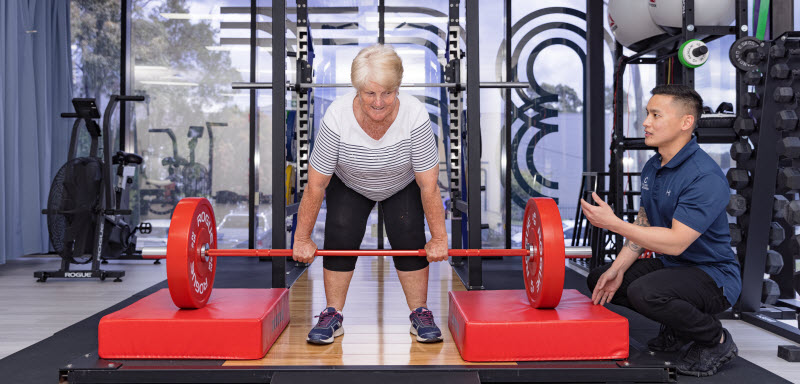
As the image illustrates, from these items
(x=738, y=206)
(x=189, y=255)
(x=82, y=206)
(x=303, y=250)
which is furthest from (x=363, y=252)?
(x=82, y=206)

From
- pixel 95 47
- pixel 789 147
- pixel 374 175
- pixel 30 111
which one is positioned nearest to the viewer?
pixel 374 175

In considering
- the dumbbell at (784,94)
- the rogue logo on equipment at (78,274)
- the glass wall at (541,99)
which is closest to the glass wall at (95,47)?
the rogue logo on equipment at (78,274)

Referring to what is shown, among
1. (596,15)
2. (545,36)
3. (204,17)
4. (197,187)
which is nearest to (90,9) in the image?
(204,17)

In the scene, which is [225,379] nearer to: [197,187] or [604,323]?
[604,323]

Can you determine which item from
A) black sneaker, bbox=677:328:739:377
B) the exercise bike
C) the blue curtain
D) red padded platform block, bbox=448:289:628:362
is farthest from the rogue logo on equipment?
black sneaker, bbox=677:328:739:377

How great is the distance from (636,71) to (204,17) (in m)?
4.06

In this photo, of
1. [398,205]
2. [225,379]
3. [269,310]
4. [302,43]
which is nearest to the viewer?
[225,379]

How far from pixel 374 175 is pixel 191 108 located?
374cm

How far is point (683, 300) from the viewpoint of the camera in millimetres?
1932

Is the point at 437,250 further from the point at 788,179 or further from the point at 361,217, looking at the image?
the point at 788,179

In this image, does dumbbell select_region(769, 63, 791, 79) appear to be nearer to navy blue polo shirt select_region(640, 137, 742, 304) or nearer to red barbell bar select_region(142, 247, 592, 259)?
navy blue polo shirt select_region(640, 137, 742, 304)

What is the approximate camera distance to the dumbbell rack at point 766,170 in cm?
257

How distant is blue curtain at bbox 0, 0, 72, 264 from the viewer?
4.39m

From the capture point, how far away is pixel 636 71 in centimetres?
525
